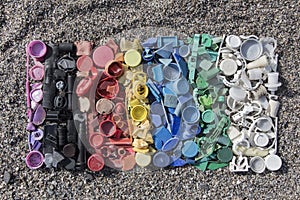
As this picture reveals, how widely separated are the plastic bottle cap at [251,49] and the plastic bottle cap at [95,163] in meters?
0.99

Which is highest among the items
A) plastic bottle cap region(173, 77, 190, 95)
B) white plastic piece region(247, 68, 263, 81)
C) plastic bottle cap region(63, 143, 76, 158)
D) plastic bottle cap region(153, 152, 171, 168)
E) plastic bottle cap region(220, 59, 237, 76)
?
plastic bottle cap region(220, 59, 237, 76)

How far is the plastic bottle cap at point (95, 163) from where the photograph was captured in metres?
2.55

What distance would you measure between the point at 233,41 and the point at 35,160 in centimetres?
129

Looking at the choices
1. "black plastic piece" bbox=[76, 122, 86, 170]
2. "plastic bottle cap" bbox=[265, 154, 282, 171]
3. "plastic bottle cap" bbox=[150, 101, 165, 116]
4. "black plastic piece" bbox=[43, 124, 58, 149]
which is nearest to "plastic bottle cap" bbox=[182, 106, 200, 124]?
"plastic bottle cap" bbox=[150, 101, 165, 116]

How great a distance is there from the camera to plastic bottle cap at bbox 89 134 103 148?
8.40 feet

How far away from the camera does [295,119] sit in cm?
263

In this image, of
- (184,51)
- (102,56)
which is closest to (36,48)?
(102,56)

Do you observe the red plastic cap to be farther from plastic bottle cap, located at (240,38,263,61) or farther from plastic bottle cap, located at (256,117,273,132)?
plastic bottle cap, located at (256,117,273,132)

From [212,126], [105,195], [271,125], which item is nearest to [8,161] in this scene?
[105,195]

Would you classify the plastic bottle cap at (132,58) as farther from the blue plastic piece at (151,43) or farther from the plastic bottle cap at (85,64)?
the plastic bottle cap at (85,64)

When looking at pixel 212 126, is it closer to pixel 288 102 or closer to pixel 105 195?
pixel 288 102

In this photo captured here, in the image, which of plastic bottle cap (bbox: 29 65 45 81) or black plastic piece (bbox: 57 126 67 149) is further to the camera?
plastic bottle cap (bbox: 29 65 45 81)

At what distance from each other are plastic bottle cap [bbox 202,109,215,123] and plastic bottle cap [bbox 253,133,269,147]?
26 cm

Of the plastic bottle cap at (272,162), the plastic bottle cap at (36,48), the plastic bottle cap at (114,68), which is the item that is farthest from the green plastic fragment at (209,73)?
the plastic bottle cap at (36,48)
